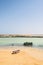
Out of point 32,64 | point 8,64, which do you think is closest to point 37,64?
point 32,64

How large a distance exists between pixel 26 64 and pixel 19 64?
1.97 feet

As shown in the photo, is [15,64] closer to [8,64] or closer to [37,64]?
[8,64]

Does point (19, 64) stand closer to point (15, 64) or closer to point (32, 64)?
point (15, 64)

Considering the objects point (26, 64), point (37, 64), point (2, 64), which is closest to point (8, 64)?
point (2, 64)

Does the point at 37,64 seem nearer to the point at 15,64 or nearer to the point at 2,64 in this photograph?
the point at 15,64

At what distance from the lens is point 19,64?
1272 centimetres

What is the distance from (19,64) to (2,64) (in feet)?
4.62

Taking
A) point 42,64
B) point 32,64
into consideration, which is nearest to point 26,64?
point 32,64

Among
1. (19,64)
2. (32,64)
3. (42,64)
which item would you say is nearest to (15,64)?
(19,64)

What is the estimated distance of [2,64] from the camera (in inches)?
489

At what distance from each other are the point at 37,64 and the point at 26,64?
95 centimetres

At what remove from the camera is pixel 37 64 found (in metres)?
13.0

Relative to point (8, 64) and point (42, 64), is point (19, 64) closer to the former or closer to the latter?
point (8, 64)

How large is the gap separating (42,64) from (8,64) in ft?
9.51
